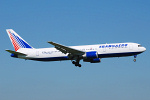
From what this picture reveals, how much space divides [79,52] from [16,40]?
51.4 ft

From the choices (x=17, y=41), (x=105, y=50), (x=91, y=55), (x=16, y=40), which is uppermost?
(x=16, y=40)

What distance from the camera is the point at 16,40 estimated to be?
65.2 m

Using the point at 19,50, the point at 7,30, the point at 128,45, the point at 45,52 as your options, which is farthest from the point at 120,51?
the point at 7,30

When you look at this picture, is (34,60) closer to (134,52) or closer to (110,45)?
(110,45)

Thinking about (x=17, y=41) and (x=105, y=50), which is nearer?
(x=105, y=50)

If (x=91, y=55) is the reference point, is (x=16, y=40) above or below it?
above

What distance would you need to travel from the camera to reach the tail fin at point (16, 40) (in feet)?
209

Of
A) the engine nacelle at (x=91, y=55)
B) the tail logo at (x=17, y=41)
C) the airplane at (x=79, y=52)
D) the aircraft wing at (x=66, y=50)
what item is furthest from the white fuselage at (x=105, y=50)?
the tail logo at (x=17, y=41)

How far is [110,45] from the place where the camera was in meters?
56.4

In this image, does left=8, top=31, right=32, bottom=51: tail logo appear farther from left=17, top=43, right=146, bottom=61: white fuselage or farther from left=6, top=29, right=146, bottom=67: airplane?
left=17, top=43, right=146, bottom=61: white fuselage

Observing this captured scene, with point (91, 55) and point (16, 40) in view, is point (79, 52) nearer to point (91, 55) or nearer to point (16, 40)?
point (91, 55)

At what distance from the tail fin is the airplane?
827 millimetres

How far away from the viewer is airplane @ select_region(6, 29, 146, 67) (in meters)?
55.7

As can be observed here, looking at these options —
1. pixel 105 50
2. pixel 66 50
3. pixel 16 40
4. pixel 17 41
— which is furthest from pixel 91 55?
pixel 16 40
